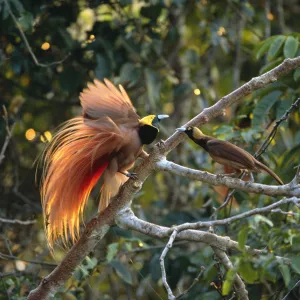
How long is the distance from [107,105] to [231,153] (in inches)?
22.1

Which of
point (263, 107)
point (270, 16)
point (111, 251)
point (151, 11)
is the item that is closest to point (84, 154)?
point (111, 251)

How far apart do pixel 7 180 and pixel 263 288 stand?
6.46 ft

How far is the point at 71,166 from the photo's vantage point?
3.03 m

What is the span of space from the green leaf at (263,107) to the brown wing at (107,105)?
89 cm

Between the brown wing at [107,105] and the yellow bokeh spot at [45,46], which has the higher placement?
the brown wing at [107,105]

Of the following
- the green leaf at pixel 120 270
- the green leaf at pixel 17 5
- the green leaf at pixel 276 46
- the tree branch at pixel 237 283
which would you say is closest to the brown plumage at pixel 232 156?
the tree branch at pixel 237 283

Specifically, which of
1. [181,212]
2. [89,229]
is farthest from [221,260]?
[181,212]

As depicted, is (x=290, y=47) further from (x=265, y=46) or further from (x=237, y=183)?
(x=237, y=183)

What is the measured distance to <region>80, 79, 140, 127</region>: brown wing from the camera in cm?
304

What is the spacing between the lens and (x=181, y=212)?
4672 millimetres

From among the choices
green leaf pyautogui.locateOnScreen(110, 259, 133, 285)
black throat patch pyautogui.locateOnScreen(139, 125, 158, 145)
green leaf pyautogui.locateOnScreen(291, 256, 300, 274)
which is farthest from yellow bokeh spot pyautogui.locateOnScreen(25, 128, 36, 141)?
green leaf pyautogui.locateOnScreen(291, 256, 300, 274)

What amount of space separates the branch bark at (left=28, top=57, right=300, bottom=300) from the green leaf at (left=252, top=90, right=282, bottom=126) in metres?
0.76

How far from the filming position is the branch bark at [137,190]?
2859mm

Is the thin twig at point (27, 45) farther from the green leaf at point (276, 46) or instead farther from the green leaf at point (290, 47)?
the green leaf at point (290, 47)
